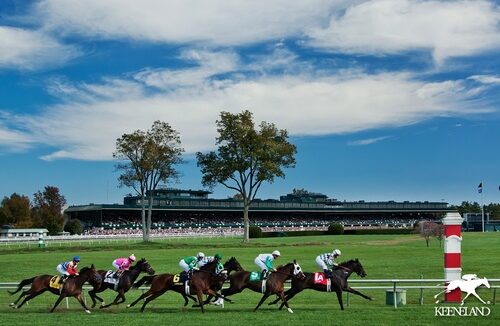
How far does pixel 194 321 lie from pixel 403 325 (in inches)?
185

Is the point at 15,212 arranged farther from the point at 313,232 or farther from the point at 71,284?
the point at 71,284

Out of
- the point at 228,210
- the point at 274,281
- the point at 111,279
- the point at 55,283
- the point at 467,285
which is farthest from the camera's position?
the point at 228,210

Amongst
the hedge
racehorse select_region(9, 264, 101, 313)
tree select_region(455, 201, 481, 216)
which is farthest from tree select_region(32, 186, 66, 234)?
tree select_region(455, 201, 481, 216)

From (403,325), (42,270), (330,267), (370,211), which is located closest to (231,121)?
(42,270)

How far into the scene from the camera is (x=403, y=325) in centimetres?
1369

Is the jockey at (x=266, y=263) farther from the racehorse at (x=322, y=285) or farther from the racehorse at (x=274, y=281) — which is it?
the racehorse at (x=322, y=285)

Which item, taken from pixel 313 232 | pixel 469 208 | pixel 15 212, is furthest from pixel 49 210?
pixel 469 208

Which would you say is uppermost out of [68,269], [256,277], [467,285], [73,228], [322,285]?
[68,269]

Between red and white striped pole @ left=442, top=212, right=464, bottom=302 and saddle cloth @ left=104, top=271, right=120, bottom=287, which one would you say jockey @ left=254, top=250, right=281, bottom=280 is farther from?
red and white striped pole @ left=442, top=212, right=464, bottom=302

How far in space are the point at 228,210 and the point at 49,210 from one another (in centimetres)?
4051

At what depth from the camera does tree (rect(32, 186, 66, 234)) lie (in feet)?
292

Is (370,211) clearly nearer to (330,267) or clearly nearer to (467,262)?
(467,262)

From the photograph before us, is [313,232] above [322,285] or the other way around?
the other way around

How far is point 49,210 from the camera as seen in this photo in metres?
94.6
